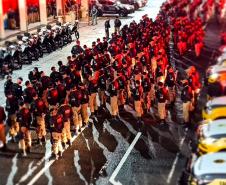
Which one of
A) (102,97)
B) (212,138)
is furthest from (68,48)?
(212,138)

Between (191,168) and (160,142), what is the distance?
12.7 ft

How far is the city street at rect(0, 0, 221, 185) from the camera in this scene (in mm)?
14727

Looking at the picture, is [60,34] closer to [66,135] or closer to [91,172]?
[66,135]

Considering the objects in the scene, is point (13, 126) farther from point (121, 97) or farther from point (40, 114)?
point (121, 97)

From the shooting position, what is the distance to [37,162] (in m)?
16.0

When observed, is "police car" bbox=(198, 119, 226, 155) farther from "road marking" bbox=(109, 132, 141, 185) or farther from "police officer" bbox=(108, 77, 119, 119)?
"police officer" bbox=(108, 77, 119, 119)

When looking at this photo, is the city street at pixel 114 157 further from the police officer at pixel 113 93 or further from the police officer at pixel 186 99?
the police officer at pixel 113 93

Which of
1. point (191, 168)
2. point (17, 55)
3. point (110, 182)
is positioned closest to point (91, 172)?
point (110, 182)

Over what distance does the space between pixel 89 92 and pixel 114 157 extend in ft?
13.1

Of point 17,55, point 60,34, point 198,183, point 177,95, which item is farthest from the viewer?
point 60,34

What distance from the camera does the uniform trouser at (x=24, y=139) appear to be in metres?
16.2

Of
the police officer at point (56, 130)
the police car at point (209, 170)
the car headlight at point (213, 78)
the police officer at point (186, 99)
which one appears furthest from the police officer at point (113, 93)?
the police car at point (209, 170)

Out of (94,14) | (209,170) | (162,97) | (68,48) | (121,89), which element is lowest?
(68,48)

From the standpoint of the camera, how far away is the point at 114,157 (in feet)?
53.0
